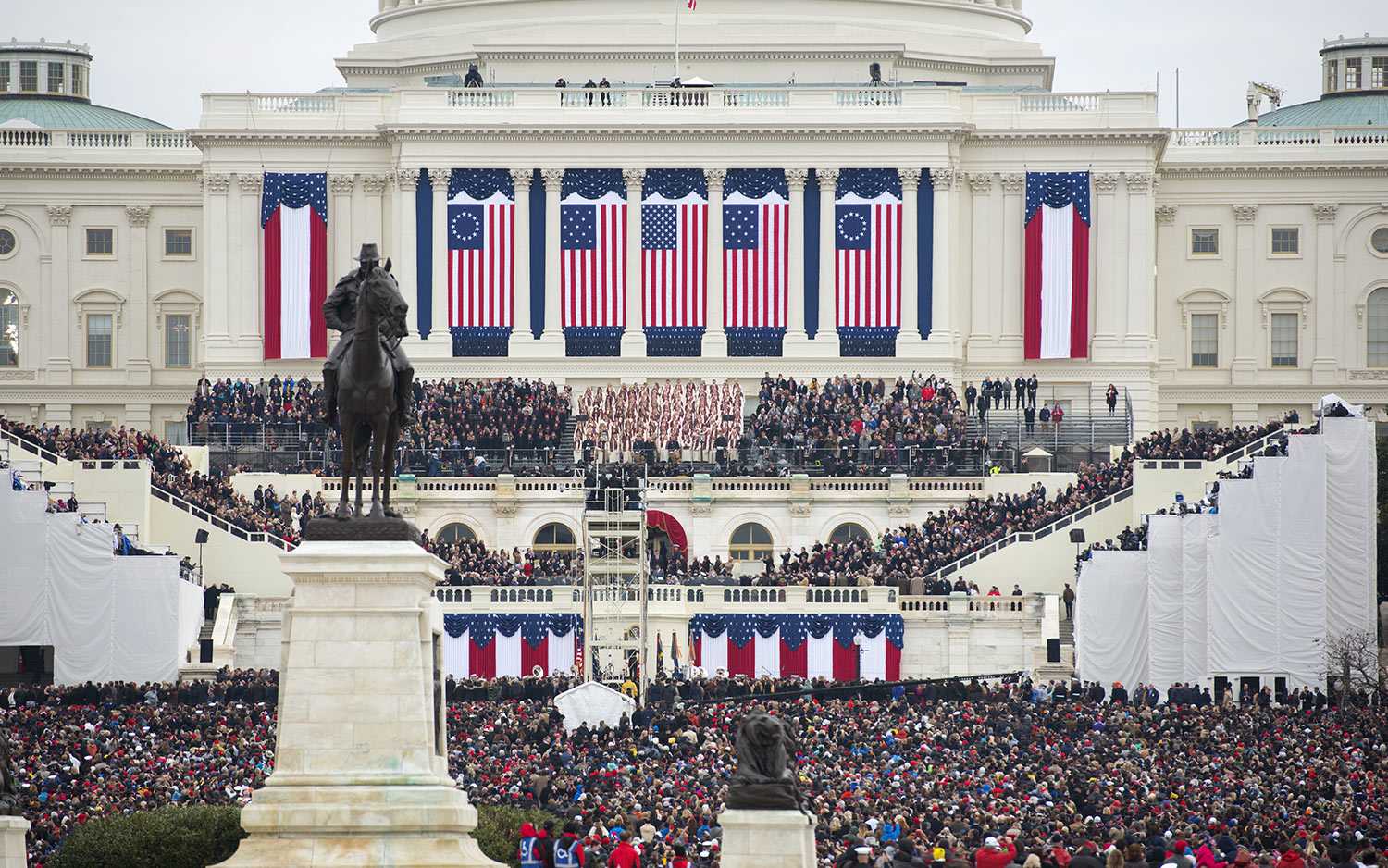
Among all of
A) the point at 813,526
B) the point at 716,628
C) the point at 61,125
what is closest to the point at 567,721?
the point at 716,628

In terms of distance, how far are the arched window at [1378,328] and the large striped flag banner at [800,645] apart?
41.6 metres

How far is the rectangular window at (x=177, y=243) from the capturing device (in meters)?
116

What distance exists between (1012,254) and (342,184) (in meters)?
27.7

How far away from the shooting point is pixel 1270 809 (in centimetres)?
4275

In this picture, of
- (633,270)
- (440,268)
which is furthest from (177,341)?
(633,270)

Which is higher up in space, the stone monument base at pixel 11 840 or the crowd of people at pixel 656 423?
the crowd of people at pixel 656 423

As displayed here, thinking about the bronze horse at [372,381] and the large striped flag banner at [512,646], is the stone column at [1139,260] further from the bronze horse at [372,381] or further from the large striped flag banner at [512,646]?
the bronze horse at [372,381]

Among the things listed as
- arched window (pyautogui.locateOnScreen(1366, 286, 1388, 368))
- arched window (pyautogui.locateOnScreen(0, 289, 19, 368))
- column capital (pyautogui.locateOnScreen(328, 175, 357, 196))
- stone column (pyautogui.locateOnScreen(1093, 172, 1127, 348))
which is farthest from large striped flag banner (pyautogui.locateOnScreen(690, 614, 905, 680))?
arched window (pyautogui.locateOnScreen(0, 289, 19, 368))

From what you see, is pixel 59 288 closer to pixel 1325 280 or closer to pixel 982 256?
pixel 982 256

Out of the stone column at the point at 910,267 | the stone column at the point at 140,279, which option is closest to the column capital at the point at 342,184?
the stone column at the point at 140,279

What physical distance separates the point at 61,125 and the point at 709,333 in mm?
36153

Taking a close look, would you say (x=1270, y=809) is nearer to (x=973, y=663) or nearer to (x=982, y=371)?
(x=973, y=663)

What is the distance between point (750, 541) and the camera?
9231 cm

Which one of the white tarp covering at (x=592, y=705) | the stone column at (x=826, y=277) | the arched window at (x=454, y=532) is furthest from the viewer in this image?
the stone column at (x=826, y=277)
